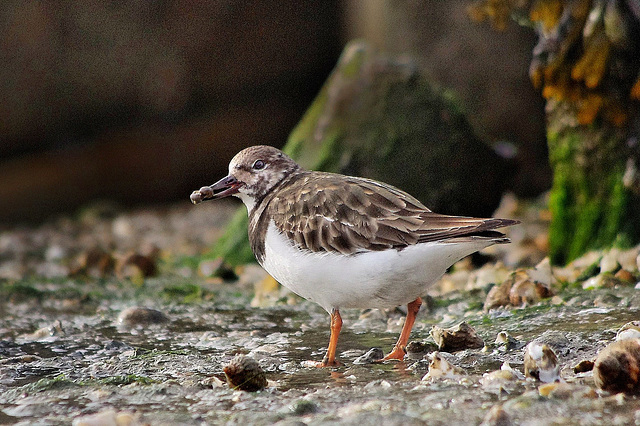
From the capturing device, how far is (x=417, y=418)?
2.75m

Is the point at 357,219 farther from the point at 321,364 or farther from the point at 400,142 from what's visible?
the point at 400,142

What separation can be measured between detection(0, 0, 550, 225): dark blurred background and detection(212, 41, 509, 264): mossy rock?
2.19 metres

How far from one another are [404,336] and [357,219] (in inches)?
24.2

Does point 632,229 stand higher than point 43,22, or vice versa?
point 43,22

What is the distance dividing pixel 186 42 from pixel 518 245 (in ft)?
17.5

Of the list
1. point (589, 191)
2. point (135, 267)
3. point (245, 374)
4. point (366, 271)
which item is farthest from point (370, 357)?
point (135, 267)

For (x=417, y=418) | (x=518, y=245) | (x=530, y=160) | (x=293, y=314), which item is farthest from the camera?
(x=530, y=160)

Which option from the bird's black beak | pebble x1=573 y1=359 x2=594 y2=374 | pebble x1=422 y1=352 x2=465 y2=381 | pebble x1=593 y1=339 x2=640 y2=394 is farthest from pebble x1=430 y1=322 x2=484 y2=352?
the bird's black beak

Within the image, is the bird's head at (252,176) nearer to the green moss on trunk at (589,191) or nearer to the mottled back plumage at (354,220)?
the mottled back plumage at (354,220)

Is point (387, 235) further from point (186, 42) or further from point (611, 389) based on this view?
point (186, 42)

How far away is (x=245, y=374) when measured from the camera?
320 cm

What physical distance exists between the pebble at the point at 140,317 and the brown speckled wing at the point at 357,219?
1.17 m

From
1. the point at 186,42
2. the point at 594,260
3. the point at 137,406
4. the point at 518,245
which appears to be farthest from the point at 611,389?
the point at 186,42

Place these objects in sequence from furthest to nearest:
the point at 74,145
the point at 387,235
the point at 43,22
A: 1. the point at 74,145
2. the point at 43,22
3. the point at 387,235
